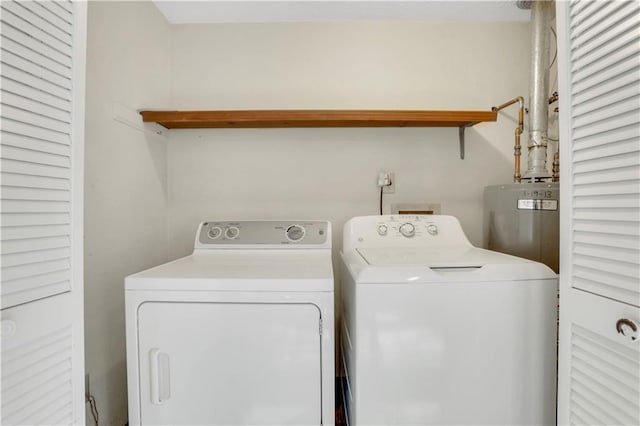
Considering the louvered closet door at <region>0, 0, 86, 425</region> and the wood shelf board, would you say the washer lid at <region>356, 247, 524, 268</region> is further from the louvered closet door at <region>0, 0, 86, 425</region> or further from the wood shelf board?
the louvered closet door at <region>0, 0, 86, 425</region>

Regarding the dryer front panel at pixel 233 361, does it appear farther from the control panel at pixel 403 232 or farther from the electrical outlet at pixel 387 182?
the electrical outlet at pixel 387 182

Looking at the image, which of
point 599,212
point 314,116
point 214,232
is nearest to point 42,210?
point 214,232

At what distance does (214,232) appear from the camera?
147 cm

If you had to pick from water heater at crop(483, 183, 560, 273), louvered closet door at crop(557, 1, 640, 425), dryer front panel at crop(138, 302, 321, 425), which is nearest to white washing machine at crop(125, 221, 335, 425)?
dryer front panel at crop(138, 302, 321, 425)

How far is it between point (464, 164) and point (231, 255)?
1.49m

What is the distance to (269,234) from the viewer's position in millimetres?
1443

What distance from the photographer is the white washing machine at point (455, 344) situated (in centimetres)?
91

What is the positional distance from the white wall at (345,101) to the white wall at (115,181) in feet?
0.84

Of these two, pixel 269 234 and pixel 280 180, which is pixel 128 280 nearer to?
pixel 269 234

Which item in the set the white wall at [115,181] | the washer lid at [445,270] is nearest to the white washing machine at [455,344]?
the washer lid at [445,270]

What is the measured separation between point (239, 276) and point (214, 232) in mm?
580

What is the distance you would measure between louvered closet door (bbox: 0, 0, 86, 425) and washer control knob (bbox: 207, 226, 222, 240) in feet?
2.24

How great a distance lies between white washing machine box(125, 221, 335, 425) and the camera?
0.93m

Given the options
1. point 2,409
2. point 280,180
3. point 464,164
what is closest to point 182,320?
point 2,409
